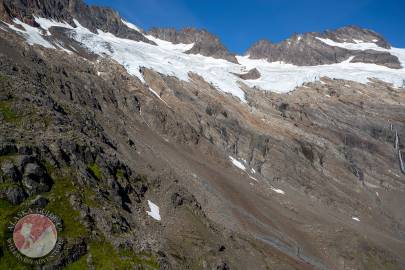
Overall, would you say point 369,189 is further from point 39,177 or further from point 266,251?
point 39,177

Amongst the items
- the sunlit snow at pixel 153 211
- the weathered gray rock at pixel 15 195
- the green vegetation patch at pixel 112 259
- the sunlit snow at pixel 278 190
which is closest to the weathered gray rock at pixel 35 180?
the weathered gray rock at pixel 15 195

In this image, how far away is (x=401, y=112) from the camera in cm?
15538

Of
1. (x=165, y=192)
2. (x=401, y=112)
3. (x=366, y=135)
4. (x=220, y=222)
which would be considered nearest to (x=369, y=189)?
(x=366, y=135)

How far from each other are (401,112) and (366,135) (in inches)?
936

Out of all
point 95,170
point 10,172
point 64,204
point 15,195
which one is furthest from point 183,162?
point 15,195

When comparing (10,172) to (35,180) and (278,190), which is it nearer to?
(35,180)

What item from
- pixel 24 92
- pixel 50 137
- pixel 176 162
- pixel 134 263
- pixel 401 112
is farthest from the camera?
pixel 401 112

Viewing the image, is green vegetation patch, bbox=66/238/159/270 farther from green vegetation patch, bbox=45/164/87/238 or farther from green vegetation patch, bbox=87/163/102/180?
green vegetation patch, bbox=87/163/102/180

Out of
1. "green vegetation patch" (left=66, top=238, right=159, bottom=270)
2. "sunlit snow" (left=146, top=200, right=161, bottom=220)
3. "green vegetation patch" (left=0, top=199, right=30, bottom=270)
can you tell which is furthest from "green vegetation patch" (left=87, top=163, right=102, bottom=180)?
"green vegetation patch" (left=0, top=199, right=30, bottom=270)

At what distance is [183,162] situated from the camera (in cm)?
7550

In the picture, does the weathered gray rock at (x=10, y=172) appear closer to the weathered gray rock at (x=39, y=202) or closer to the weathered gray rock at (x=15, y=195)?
the weathered gray rock at (x=15, y=195)

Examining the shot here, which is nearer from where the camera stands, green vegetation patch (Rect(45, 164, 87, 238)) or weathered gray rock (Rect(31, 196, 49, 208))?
weathered gray rock (Rect(31, 196, 49, 208))

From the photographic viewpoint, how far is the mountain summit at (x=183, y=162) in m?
39.4

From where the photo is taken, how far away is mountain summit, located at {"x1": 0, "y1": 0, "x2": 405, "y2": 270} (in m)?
39.4
